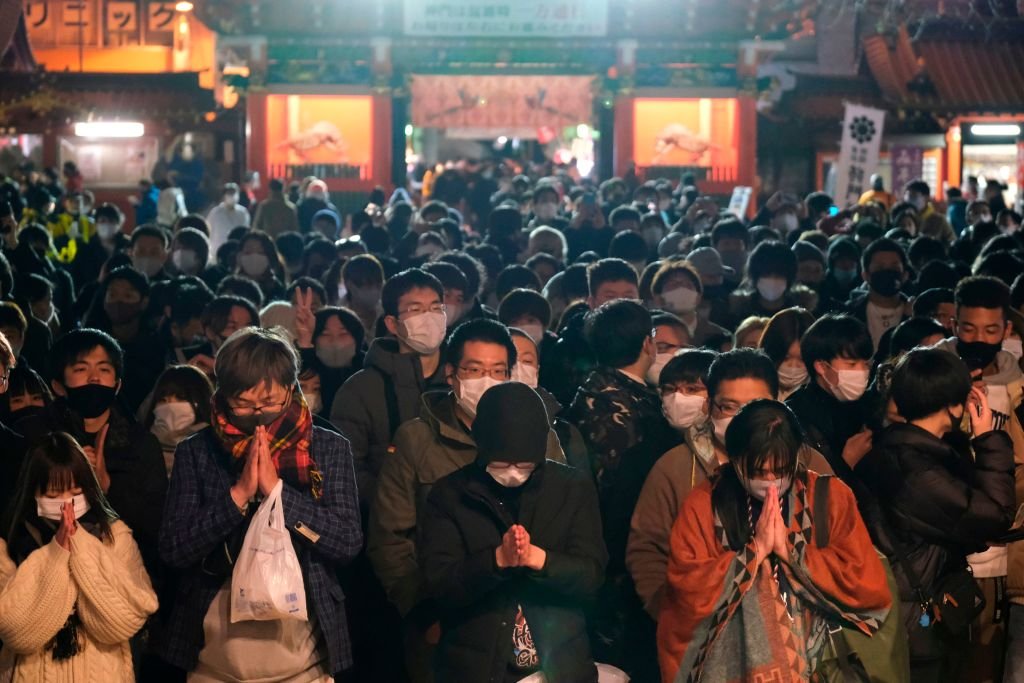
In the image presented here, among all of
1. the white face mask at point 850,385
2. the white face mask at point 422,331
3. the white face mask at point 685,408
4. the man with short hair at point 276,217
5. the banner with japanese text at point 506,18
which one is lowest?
the white face mask at point 685,408

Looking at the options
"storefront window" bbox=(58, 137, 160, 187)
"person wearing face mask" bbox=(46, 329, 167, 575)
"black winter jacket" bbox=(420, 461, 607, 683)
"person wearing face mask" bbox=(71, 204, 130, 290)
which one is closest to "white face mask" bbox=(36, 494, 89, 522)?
"person wearing face mask" bbox=(46, 329, 167, 575)

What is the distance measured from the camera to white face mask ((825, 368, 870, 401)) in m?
6.10

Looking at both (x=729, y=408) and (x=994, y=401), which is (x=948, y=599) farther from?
(x=994, y=401)

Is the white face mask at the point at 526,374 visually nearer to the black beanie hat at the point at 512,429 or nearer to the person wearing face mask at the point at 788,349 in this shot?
the person wearing face mask at the point at 788,349

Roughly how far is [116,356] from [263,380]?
1.78 m

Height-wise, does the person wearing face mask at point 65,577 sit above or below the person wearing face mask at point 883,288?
below

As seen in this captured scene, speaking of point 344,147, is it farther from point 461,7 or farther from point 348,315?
point 348,315

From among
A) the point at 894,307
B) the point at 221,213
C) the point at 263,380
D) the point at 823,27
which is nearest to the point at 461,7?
the point at 221,213

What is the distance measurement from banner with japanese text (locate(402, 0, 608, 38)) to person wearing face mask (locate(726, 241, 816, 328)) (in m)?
17.0

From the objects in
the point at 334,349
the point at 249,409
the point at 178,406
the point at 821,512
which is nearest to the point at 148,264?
the point at 334,349

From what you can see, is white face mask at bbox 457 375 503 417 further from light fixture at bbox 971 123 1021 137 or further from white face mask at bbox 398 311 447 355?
light fixture at bbox 971 123 1021 137

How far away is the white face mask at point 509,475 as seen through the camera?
4.77 meters

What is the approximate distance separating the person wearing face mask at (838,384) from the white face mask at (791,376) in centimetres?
69

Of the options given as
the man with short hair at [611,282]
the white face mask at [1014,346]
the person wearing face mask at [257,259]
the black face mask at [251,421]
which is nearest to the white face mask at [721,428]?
the black face mask at [251,421]
